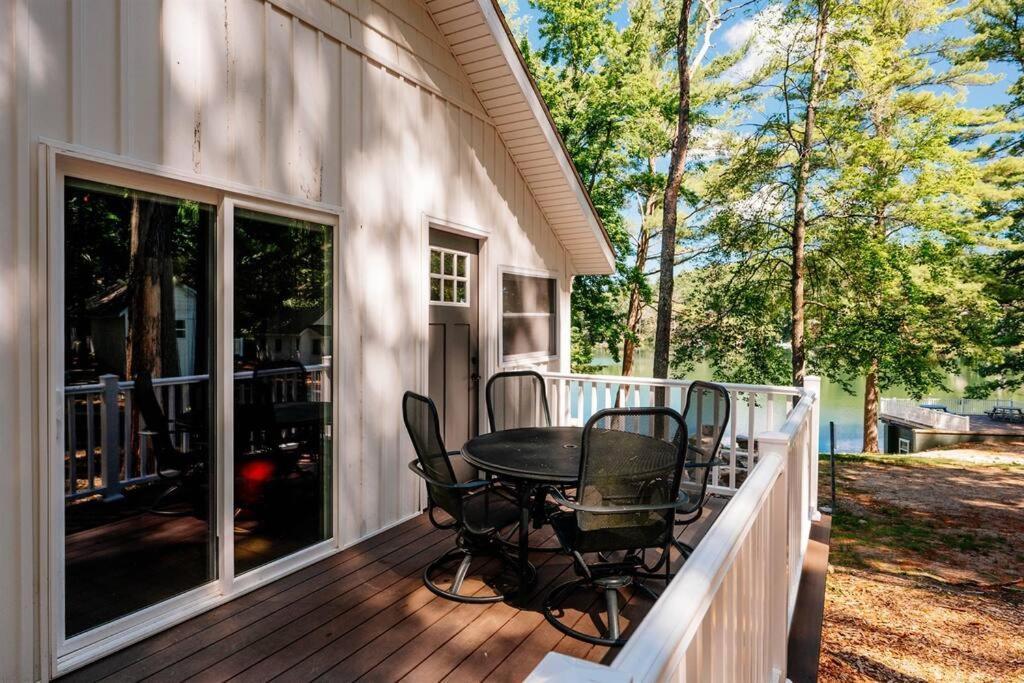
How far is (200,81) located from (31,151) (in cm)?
89

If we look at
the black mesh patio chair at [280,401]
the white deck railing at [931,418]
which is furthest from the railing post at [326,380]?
the white deck railing at [931,418]

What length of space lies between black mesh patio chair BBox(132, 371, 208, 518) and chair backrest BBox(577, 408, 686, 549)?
6.36 ft

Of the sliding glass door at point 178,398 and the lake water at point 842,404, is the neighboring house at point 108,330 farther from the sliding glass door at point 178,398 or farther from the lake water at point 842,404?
the lake water at point 842,404

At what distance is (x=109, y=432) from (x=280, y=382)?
88cm

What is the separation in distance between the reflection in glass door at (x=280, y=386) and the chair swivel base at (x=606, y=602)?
5.07 feet

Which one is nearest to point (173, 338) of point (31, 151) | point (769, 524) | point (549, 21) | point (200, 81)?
point (31, 151)

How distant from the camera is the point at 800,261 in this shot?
12898mm

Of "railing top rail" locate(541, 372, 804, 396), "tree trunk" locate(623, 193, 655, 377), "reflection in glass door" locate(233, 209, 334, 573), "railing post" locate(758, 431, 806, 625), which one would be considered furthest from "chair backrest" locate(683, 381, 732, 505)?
"tree trunk" locate(623, 193, 655, 377)

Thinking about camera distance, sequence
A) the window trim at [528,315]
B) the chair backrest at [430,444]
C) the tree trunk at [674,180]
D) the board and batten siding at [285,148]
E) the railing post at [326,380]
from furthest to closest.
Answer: the tree trunk at [674,180]
the window trim at [528,315]
the railing post at [326,380]
the chair backrest at [430,444]
the board and batten siding at [285,148]

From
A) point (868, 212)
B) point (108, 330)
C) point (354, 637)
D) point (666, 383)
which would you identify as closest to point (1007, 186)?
point (868, 212)

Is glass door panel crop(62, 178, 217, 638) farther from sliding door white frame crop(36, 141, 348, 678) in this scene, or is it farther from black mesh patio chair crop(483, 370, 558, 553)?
black mesh patio chair crop(483, 370, 558, 553)

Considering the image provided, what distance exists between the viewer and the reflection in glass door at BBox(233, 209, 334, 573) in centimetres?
310

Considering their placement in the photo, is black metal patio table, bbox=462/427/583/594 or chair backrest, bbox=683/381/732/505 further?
chair backrest, bbox=683/381/732/505

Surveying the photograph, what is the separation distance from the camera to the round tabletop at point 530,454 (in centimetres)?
290
